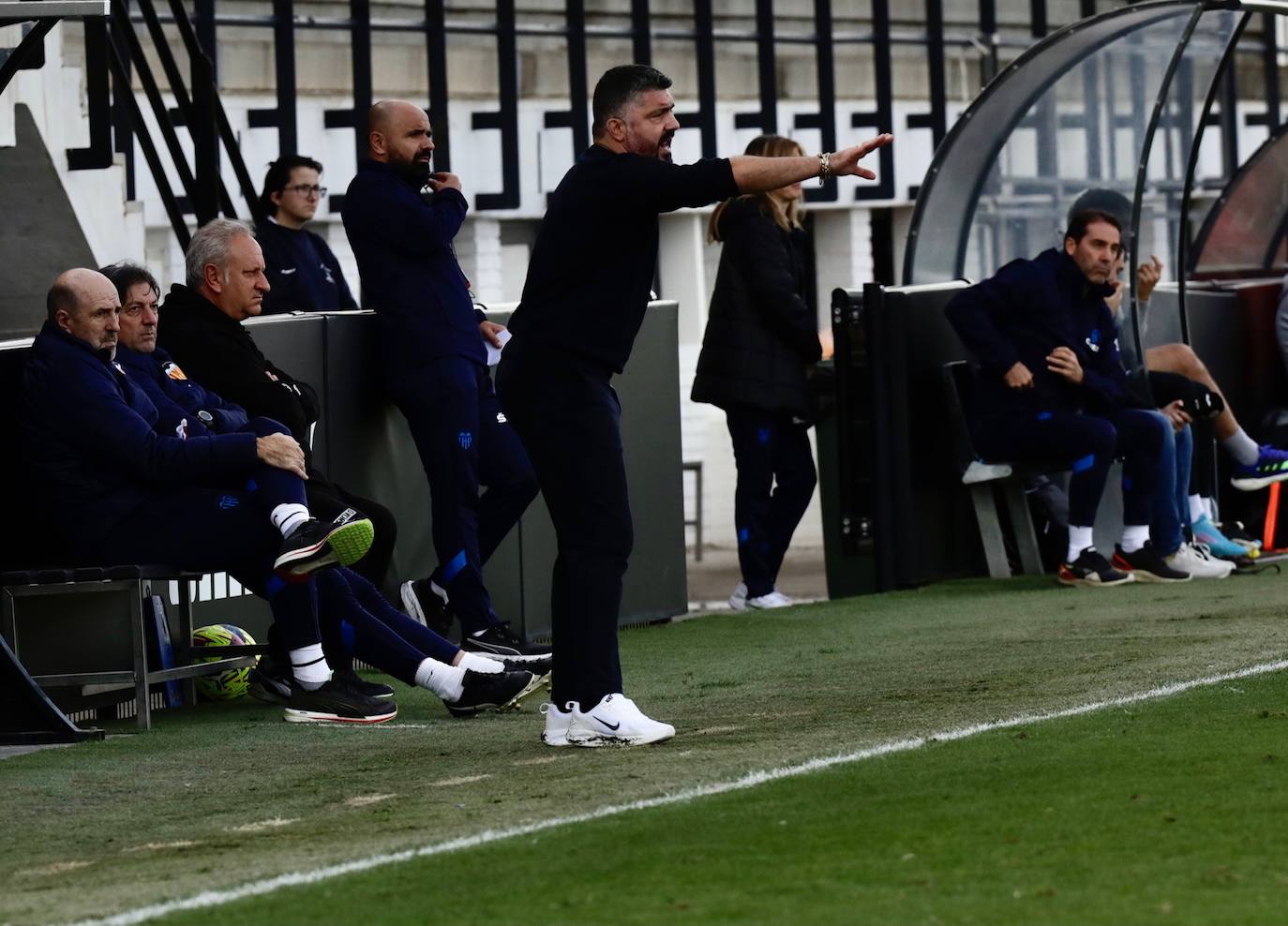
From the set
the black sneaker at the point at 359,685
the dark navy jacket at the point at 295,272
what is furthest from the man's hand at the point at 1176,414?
the black sneaker at the point at 359,685

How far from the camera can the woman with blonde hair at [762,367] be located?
40.3 feet

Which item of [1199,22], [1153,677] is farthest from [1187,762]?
[1199,22]

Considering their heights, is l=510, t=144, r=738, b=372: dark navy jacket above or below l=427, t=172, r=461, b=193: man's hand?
below

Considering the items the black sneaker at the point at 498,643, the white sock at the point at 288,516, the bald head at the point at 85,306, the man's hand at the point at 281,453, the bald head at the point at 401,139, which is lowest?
the black sneaker at the point at 498,643

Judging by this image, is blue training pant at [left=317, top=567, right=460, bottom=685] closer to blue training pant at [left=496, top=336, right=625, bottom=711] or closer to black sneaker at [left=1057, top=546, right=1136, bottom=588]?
blue training pant at [left=496, top=336, right=625, bottom=711]

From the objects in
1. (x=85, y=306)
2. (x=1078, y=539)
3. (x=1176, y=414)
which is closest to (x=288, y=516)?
(x=85, y=306)

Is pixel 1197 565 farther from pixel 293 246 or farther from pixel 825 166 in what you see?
pixel 825 166

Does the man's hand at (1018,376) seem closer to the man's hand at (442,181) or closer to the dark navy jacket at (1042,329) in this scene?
the dark navy jacket at (1042,329)

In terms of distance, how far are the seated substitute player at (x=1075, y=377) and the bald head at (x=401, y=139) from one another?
3393mm

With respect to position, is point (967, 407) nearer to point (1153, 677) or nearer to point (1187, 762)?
point (1153, 677)

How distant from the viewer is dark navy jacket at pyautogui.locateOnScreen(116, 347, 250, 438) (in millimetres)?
8523

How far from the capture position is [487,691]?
26.8ft

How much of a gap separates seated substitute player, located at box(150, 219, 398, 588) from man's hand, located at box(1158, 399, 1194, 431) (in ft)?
17.1

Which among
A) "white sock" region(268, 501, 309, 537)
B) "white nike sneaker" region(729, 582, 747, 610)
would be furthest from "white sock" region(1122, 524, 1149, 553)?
"white sock" region(268, 501, 309, 537)
